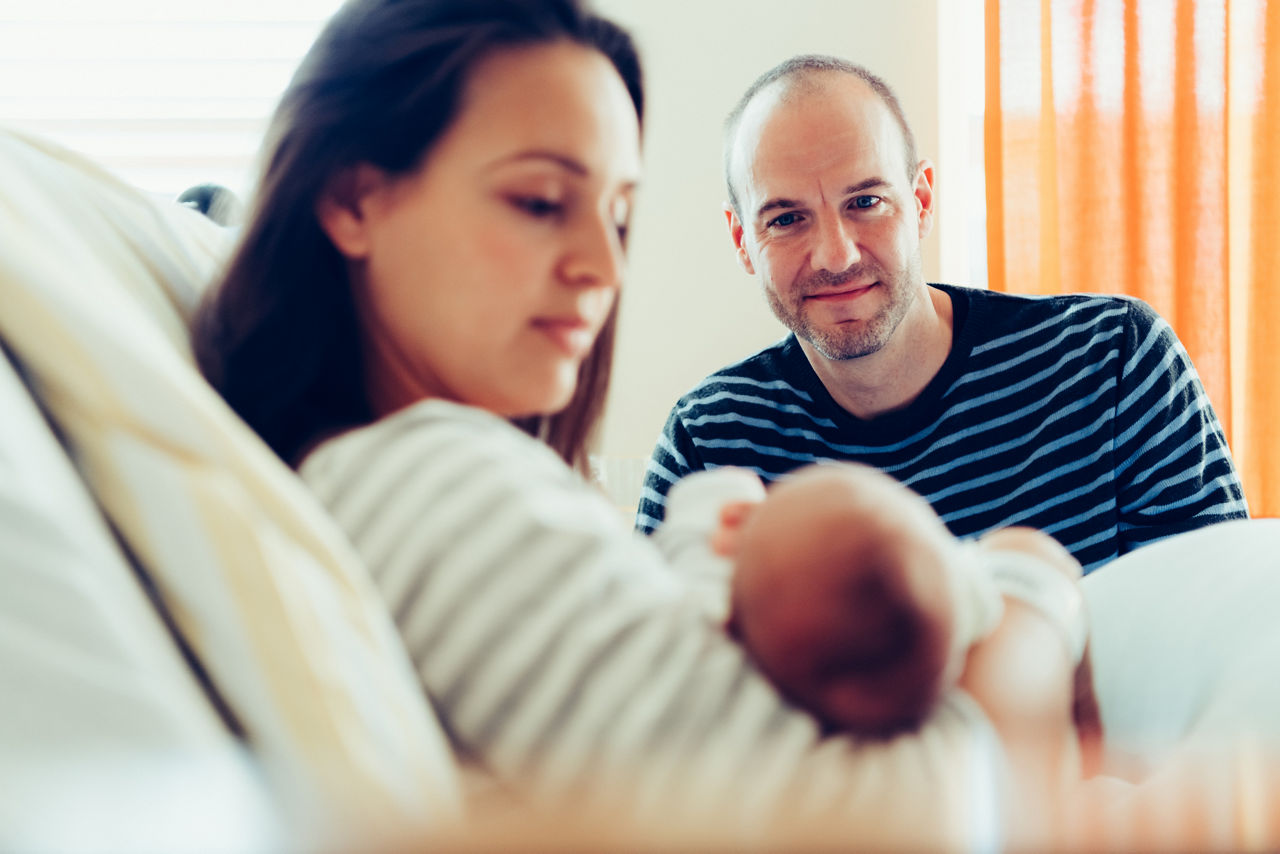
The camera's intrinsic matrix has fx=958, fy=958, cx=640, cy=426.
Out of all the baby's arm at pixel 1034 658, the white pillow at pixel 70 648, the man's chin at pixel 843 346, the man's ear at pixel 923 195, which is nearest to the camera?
the white pillow at pixel 70 648

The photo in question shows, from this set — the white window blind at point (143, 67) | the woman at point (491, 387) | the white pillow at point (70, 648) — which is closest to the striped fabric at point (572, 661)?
the woman at point (491, 387)

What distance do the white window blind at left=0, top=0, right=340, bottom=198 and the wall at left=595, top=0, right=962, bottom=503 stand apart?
3.19ft

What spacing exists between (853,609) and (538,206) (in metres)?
0.33

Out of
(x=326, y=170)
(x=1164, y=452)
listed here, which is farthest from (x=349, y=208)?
(x=1164, y=452)

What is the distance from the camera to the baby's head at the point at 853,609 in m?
0.45

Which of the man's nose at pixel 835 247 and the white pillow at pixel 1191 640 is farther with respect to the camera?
the man's nose at pixel 835 247

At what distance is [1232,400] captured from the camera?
8.16 ft

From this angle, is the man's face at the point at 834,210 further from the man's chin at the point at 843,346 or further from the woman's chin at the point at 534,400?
the woman's chin at the point at 534,400

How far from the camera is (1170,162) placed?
248cm

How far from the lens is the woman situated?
0.45m

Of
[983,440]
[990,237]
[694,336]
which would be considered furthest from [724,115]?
[983,440]

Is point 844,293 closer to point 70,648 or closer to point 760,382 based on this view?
point 760,382

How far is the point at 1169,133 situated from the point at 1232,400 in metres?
0.71

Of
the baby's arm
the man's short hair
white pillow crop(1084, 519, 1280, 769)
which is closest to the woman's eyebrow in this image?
the baby's arm
